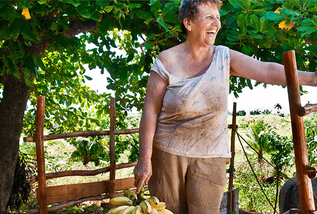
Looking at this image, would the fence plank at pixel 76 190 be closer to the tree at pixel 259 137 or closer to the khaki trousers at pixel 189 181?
the khaki trousers at pixel 189 181

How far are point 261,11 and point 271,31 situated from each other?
17 cm

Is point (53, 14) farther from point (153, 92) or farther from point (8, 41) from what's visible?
point (153, 92)

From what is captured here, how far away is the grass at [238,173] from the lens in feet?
17.5

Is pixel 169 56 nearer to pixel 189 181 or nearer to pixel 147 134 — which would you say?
pixel 147 134

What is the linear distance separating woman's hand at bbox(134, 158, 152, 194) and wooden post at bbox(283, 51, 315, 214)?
72 cm

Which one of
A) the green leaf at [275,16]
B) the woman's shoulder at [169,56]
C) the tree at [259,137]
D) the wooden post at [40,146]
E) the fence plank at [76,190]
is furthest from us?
the tree at [259,137]

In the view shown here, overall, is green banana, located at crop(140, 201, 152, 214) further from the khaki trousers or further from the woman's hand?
the khaki trousers

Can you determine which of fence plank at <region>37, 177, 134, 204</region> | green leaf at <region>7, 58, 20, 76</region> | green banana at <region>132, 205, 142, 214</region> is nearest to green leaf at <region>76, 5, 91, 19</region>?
green leaf at <region>7, 58, 20, 76</region>

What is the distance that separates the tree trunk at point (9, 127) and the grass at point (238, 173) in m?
1.50

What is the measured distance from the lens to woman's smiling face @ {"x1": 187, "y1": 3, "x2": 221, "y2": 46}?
1.61m

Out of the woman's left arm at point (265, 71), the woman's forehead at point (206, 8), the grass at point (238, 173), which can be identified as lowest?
the grass at point (238, 173)

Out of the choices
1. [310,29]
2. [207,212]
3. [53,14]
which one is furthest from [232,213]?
[53,14]

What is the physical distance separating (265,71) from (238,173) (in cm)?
551

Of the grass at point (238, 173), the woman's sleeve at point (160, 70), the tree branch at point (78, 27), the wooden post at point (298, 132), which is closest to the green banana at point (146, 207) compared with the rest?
the woman's sleeve at point (160, 70)
